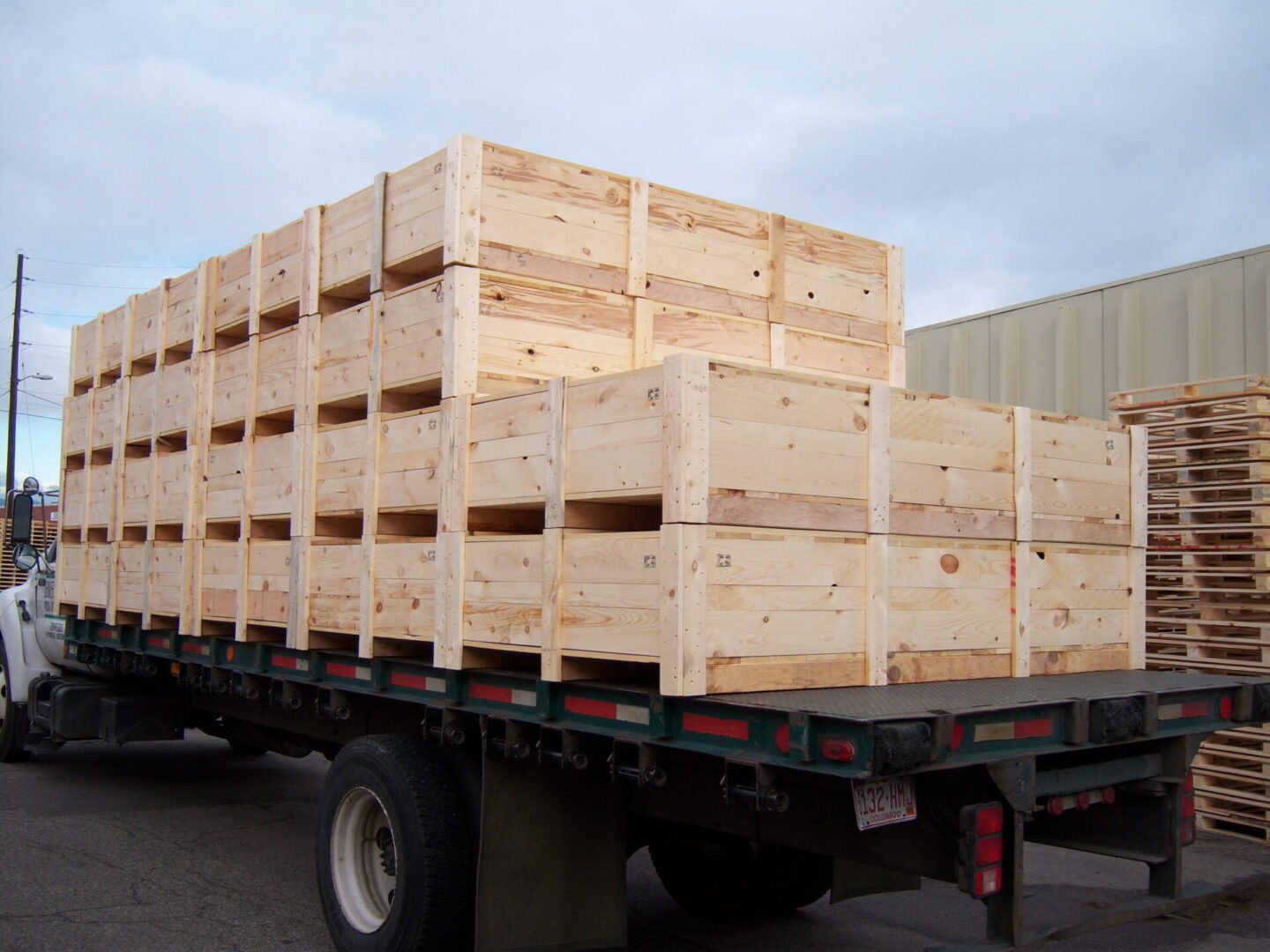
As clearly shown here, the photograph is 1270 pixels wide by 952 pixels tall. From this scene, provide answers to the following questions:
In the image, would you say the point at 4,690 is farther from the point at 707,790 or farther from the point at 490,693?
the point at 707,790

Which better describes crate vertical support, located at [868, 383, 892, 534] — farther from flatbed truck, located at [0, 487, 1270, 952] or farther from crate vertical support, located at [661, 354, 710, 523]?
crate vertical support, located at [661, 354, 710, 523]

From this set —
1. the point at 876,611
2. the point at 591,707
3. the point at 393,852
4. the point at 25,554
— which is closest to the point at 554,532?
the point at 591,707

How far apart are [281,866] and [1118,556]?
492cm

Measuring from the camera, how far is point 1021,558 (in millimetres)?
4441

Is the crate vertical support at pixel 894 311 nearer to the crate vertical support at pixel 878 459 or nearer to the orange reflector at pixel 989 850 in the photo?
the crate vertical support at pixel 878 459

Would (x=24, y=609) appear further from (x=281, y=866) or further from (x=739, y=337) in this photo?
(x=739, y=337)

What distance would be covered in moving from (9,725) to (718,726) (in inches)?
332

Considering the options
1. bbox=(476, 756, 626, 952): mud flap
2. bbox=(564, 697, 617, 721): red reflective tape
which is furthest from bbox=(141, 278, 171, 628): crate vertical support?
bbox=(564, 697, 617, 721): red reflective tape

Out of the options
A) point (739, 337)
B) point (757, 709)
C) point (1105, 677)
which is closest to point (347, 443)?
point (739, 337)

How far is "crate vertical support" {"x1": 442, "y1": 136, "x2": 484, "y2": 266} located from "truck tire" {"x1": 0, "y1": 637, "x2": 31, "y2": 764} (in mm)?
7068

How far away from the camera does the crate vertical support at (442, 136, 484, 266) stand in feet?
15.3

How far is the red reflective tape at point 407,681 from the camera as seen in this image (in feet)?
15.6

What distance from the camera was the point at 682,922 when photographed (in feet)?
19.4

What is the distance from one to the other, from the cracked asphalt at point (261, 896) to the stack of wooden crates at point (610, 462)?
1.36 m
